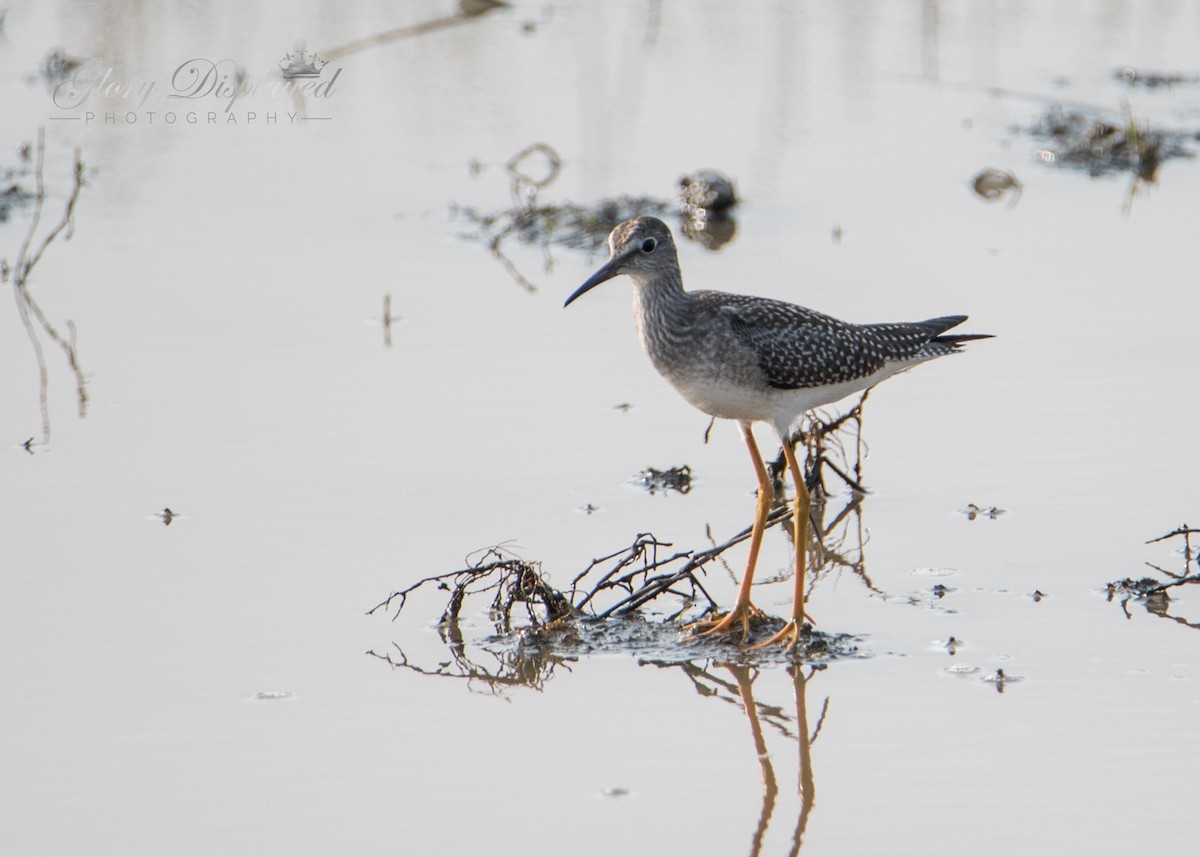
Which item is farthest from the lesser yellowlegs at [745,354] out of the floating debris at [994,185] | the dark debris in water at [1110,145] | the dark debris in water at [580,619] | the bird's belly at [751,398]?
the dark debris in water at [1110,145]

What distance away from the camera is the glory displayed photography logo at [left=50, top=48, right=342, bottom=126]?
14.0 metres

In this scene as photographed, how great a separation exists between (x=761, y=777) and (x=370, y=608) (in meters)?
1.81

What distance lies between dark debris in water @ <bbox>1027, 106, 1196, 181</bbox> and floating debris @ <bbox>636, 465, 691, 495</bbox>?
6.06 meters

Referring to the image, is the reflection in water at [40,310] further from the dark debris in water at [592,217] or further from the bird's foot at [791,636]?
the bird's foot at [791,636]

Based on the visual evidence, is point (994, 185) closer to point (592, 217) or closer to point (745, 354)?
point (592, 217)

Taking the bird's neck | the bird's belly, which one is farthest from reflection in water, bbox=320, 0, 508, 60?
the bird's belly

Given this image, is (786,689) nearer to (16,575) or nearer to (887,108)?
(16,575)

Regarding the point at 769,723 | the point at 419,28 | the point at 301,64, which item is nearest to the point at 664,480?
the point at 769,723

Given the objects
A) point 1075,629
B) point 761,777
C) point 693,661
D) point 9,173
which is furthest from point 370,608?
point 9,173

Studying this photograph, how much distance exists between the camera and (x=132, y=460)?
8.26 metres

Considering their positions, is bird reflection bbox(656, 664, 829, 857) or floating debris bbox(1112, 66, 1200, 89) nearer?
bird reflection bbox(656, 664, 829, 857)

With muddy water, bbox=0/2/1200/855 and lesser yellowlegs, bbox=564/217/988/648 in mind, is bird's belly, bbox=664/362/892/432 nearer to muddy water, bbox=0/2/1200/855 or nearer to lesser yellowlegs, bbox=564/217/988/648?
lesser yellowlegs, bbox=564/217/988/648

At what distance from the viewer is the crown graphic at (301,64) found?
14648 millimetres

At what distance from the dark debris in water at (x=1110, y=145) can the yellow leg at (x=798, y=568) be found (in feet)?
21.2
